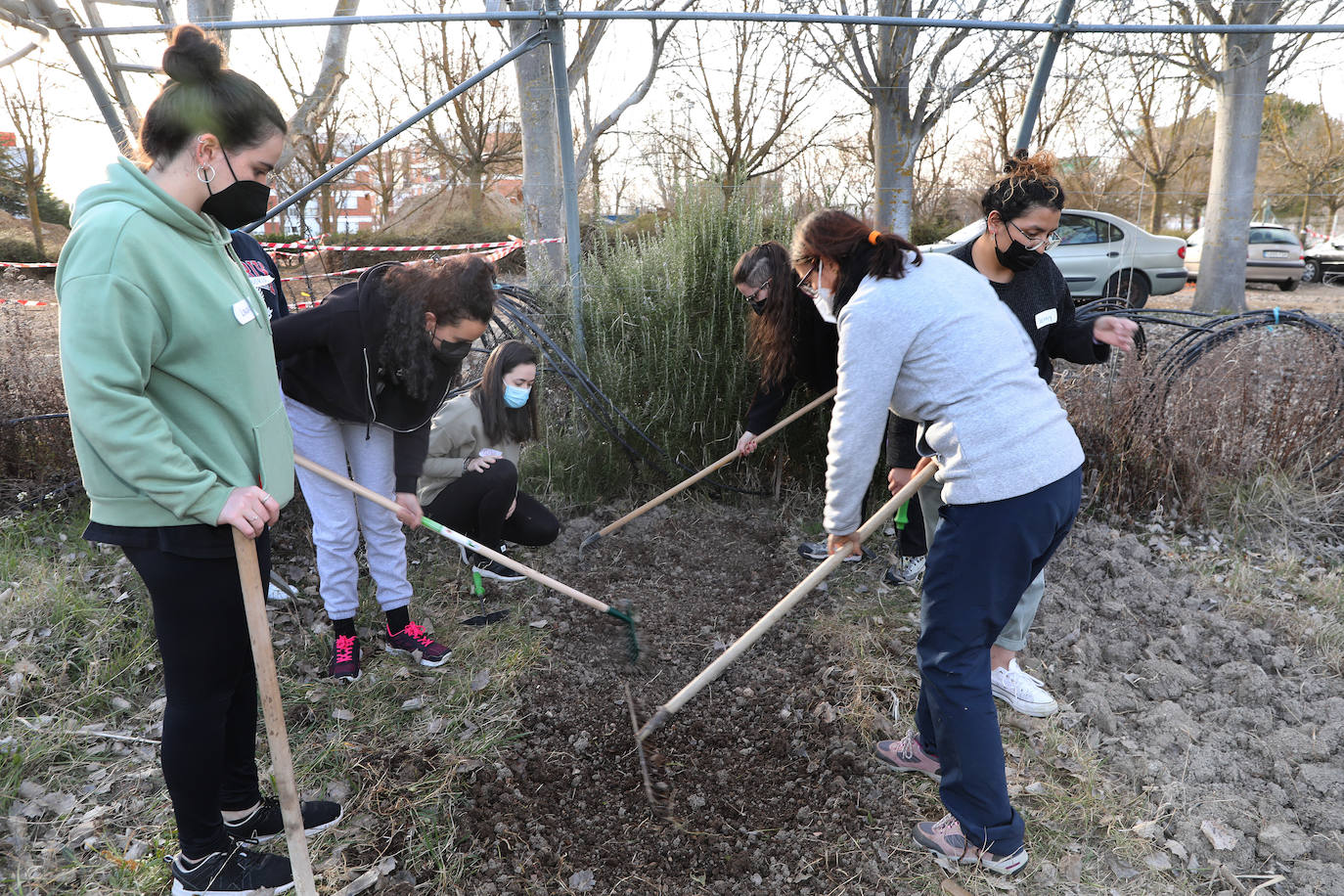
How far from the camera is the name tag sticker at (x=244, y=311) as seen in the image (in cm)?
172

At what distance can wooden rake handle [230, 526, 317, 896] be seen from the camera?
1.72m

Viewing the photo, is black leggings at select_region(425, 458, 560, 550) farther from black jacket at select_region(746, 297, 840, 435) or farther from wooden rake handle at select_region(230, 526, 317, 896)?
wooden rake handle at select_region(230, 526, 317, 896)

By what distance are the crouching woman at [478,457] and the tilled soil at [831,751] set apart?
51 centimetres

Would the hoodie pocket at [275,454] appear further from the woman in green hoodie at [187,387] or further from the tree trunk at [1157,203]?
the tree trunk at [1157,203]

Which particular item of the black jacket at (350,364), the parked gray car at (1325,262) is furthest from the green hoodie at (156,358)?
the parked gray car at (1325,262)

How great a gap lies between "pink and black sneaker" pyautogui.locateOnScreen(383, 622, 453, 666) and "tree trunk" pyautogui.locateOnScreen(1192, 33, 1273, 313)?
999 centimetres

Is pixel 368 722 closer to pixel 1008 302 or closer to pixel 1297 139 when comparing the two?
pixel 1008 302

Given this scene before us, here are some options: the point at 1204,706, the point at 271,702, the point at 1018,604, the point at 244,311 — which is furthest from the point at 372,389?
the point at 1204,706

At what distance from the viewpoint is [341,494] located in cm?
283

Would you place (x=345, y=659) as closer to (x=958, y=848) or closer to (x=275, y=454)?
(x=275, y=454)

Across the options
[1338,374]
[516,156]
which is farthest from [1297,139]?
[1338,374]

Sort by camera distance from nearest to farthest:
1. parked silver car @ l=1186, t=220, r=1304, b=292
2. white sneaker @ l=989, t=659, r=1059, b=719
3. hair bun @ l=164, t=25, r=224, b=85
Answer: hair bun @ l=164, t=25, r=224, b=85
white sneaker @ l=989, t=659, r=1059, b=719
parked silver car @ l=1186, t=220, r=1304, b=292

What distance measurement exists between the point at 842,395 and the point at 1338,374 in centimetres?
403

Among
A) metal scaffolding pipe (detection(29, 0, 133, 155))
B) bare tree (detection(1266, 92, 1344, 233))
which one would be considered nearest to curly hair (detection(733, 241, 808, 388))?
metal scaffolding pipe (detection(29, 0, 133, 155))
